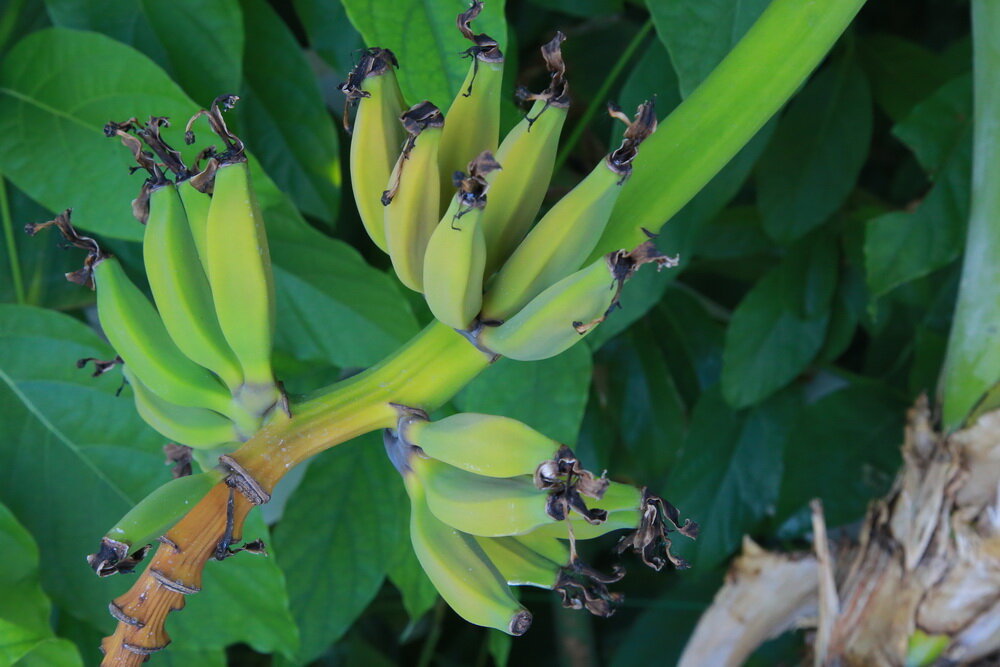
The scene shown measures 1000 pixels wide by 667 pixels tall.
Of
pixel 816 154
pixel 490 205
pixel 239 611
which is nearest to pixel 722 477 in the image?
pixel 816 154

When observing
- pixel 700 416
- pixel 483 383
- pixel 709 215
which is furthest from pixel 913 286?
pixel 483 383

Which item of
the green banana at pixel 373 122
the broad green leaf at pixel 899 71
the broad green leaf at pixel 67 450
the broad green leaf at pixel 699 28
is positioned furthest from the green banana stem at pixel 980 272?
the broad green leaf at pixel 67 450

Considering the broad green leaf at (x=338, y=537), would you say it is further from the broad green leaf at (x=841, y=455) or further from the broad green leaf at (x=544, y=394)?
the broad green leaf at (x=841, y=455)

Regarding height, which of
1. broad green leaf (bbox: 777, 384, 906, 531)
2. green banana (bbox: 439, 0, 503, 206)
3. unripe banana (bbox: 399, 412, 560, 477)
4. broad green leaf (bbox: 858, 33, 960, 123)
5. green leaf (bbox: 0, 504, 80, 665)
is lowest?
broad green leaf (bbox: 777, 384, 906, 531)

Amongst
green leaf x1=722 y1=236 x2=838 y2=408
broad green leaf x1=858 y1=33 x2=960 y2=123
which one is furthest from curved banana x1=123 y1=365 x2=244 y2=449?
broad green leaf x1=858 y1=33 x2=960 y2=123

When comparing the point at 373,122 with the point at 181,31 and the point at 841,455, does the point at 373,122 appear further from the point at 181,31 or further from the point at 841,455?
the point at 841,455

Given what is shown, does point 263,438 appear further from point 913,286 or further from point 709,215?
point 913,286

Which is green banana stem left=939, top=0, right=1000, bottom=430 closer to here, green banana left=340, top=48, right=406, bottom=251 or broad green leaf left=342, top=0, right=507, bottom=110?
broad green leaf left=342, top=0, right=507, bottom=110
